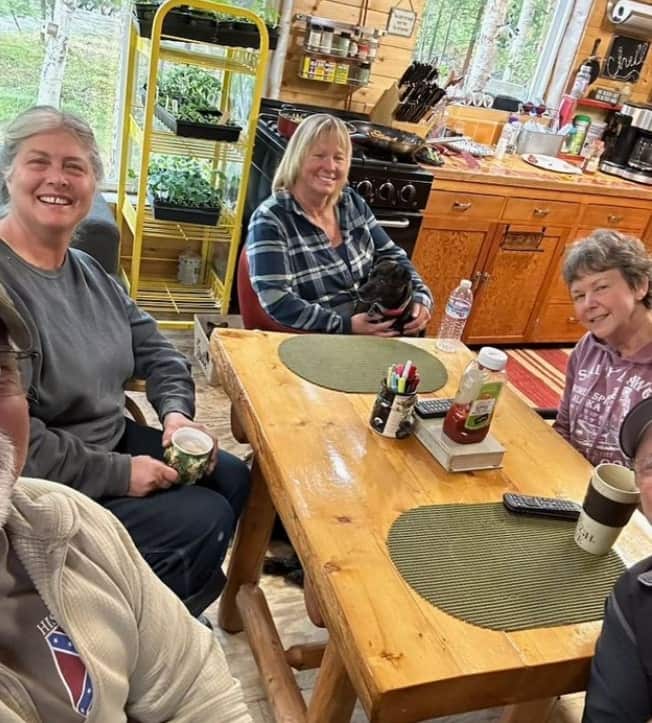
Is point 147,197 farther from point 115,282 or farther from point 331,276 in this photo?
point 115,282

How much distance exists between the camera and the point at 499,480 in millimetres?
1411

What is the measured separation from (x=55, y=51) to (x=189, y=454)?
93.9 inches

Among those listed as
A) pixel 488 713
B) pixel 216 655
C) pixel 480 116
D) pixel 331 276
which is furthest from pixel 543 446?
pixel 480 116

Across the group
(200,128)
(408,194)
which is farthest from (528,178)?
(200,128)

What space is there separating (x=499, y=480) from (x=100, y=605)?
33.8 inches

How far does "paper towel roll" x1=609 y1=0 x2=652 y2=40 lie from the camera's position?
3738 mm

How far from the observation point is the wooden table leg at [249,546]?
5.58 feet

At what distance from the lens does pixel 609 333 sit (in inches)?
68.5

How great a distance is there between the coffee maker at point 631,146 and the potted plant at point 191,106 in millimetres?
2281

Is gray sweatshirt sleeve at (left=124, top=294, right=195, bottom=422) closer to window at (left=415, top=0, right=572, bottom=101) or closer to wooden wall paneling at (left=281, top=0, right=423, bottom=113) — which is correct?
wooden wall paneling at (left=281, top=0, right=423, bottom=113)

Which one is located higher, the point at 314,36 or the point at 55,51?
the point at 314,36

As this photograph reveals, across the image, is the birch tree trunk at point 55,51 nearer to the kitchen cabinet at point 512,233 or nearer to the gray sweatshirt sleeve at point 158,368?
the gray sweatshirt sleeve at point 158,368

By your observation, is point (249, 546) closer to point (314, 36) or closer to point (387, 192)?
point (387, 192)

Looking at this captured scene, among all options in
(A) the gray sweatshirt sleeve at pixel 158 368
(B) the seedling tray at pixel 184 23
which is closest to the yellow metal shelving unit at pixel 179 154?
(B) the seedling tray at pixel 184 23
